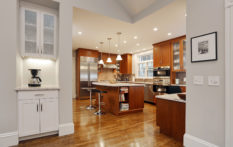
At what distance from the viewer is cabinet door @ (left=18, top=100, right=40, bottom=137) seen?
2.22 metres

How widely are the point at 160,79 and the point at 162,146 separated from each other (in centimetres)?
366

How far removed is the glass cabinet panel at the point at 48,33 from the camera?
2.69 meters

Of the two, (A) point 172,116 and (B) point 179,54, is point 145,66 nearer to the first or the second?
(B) point 179,54

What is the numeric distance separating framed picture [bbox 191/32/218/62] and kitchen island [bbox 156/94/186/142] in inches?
28.6

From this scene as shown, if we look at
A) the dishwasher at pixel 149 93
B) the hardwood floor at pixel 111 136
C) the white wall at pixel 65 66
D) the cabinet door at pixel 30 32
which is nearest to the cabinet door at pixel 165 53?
the dishwasher at pixel 149 93

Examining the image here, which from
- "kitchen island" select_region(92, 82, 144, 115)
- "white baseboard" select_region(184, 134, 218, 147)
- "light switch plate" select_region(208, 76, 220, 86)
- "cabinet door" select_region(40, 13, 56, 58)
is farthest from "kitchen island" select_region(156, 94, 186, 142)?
"cabinet door" select_region(40, 13, 56, 58)

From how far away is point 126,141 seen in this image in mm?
2232

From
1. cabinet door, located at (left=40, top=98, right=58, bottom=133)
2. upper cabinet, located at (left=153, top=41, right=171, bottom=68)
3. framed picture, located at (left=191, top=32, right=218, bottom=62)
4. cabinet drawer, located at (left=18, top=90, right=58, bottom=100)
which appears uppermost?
upper cabinet, located at (left=153, top=41, right=171, bottom=68)

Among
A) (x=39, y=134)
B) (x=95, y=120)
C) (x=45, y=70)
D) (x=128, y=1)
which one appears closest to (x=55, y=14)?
(x=45, y=70)

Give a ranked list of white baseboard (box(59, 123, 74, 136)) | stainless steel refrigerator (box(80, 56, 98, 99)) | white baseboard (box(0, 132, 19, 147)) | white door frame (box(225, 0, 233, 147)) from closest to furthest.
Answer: white door frame (box(225, 0, 233, 147)) < white baseboard (box(0, 132, 19, 147)) < white baseboard (box(59, 123, 74, 136)) < stainless steel refrigerator (box(80, 56, 98, 99))

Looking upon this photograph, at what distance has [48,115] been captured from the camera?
2414 millimetres

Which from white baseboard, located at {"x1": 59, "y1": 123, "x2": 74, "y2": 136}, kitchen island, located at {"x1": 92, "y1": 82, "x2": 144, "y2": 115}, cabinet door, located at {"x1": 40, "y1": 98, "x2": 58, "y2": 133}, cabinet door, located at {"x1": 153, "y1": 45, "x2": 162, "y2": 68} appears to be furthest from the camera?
cabinet door, located at {"x1": 153, "y1": 45, "x2": 162, "y2": 68}

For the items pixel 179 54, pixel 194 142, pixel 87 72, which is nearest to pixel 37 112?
pixel 194 142

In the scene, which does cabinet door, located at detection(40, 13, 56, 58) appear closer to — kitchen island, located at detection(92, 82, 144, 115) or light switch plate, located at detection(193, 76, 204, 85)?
kitchen island, located at detection(92, 82, 144, 115)
